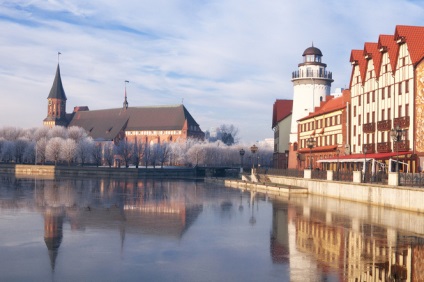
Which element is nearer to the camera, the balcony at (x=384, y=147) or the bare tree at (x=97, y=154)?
the balcony at (x=384, y=147)

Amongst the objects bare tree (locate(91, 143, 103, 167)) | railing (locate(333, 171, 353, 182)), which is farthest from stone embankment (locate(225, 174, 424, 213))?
bare tree (locate(91, 143, 103, 167))

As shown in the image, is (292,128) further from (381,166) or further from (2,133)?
(2,133)

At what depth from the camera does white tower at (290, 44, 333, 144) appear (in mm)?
80375

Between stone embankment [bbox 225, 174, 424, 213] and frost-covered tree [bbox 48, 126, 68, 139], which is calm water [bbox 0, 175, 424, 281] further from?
frost-covered tree [bbox 48, 126, 68, 139]

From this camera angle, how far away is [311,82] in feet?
264

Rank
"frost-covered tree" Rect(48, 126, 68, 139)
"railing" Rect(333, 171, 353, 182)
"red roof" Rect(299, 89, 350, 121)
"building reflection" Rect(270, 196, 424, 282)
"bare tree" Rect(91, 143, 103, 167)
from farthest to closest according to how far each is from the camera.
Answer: "frost-covered tree" Rect(48, 126, 68, 139) < "bare tree" Rect(91, 143, 103, 167) < "red roof" Rect(299, 89, 350, 121) < "railing" Rect(333, 171, 353, 182) < "building reflection" Rect(270, 196, 424, 282)

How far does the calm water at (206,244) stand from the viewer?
1691 cm

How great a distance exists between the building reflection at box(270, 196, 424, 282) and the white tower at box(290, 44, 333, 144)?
4782 centimetres

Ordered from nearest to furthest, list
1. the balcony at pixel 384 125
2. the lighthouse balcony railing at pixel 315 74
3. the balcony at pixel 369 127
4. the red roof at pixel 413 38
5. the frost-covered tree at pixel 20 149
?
the red roof at pixel 413 38 < the balcony at pixel 384 125 < the balcony at pixel 369 127 < the lighthouse balcony railing at pixel 315 74 < the frost-covered tree at pixel 20 149

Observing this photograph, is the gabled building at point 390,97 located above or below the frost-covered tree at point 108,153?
above

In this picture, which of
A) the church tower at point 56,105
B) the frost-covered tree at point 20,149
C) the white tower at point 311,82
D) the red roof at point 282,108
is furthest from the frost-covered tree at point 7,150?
the white tower at point 311,82

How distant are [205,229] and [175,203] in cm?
1525

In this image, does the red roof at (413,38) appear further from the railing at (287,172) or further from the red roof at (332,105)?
the railing at (287,172)

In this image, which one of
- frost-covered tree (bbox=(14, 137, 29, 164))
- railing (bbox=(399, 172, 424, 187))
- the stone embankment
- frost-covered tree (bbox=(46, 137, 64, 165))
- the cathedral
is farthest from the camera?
the cathedral
